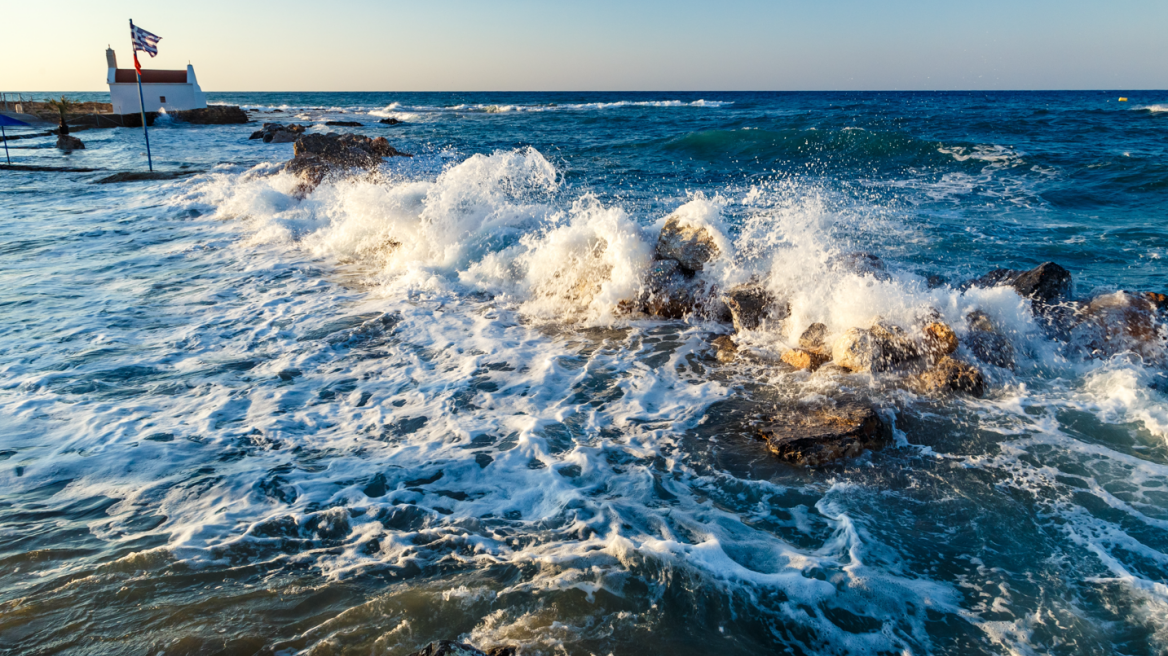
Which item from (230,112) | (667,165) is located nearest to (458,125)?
(230,112)

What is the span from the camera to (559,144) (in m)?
25.9

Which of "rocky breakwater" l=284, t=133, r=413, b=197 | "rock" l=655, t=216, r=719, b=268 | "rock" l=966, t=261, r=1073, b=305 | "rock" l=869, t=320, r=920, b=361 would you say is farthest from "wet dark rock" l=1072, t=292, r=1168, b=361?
"rocky breakwater" l=284, t=133, r=413, b=197

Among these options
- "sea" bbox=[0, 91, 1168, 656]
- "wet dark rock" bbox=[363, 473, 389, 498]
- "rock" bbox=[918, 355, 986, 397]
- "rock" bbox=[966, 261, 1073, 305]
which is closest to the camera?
"sea" bbox=[0, 91, 1168, 656]

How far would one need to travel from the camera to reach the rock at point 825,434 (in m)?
4.07

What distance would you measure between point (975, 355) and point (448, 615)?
188 inches

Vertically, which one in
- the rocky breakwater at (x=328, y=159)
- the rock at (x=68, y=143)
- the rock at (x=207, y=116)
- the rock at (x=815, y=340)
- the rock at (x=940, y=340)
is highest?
the rock at (x=207, y=116)

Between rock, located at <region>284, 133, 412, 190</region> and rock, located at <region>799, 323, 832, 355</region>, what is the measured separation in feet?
37.3

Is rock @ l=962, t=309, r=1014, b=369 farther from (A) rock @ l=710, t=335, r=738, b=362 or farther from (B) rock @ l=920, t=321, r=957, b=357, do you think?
(A) rock @ l=710, t=335, r=738, b=362

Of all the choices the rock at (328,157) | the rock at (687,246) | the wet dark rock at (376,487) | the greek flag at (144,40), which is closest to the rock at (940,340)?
the rock at (687,246)

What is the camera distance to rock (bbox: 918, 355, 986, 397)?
16.1ft

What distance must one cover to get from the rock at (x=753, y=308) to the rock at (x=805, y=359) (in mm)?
772

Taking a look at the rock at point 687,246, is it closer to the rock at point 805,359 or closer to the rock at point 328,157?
the rock at point 805,359

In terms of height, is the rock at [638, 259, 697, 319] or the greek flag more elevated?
the greek flag

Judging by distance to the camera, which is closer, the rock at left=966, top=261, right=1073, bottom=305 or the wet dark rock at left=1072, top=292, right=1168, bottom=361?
the wet dark rock at left=1072, top=292, right=1168, bottom=361
